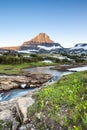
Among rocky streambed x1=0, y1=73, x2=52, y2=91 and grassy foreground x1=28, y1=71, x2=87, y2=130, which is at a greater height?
grassy foreground x1=28, y1=71, x2=87, y2=130

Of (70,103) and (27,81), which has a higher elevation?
(70,103)

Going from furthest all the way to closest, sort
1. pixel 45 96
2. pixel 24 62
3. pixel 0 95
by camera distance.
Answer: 1. pixel 24 62
2. pixel 0 95
3. pixel 45 96

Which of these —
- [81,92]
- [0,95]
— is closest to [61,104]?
[81,92]

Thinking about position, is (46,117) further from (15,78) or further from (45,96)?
(15,78)

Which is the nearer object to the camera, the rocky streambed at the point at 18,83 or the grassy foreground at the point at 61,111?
the grassy foreground at the point at 61,111

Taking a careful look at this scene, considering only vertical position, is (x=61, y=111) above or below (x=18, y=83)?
above

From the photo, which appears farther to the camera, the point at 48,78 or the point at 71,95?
the point at 48,78

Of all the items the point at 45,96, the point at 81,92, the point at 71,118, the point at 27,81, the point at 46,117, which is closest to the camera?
the point at 71,118

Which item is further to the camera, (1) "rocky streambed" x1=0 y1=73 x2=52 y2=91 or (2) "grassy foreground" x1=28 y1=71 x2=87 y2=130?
(1) "rocky streambed" x1=0 y1=73 x2=52 y2=91

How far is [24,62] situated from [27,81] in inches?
2223

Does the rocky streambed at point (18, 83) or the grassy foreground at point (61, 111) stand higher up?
the grassy foreground at point (61, 111)

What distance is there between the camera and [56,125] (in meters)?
12.8

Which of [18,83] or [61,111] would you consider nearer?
[61,111]

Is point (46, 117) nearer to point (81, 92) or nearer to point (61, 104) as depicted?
point (61, 104)
